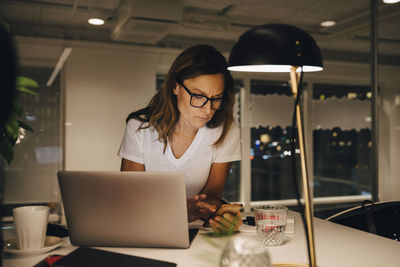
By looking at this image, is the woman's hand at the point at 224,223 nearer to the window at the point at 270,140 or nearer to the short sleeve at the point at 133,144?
the short sleeve at the point at 133,144

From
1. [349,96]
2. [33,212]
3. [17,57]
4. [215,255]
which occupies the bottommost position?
[215,255]

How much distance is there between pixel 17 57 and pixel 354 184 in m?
6.93

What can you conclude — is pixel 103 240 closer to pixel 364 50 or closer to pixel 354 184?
pixel 364 50

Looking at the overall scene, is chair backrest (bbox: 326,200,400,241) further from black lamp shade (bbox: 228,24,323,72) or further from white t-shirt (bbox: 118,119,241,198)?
black lamp shade (bbox: 228,24,323,72)

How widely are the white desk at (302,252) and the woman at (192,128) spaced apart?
530mm

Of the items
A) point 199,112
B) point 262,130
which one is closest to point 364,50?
point 262,130

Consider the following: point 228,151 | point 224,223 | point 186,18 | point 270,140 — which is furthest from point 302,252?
point 270,140

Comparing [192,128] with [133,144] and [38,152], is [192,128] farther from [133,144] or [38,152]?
[38,152]

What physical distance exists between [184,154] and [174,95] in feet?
1.06

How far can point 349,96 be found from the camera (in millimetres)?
6297

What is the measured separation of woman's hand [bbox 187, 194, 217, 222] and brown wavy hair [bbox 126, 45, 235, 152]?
0.43 metres

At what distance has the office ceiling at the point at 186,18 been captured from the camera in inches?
136

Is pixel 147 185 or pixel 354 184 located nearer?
pixel 147 185

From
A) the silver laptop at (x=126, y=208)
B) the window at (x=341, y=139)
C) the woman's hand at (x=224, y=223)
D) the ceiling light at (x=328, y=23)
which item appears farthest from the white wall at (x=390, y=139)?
the silver laptop at (x=126, y=208)
